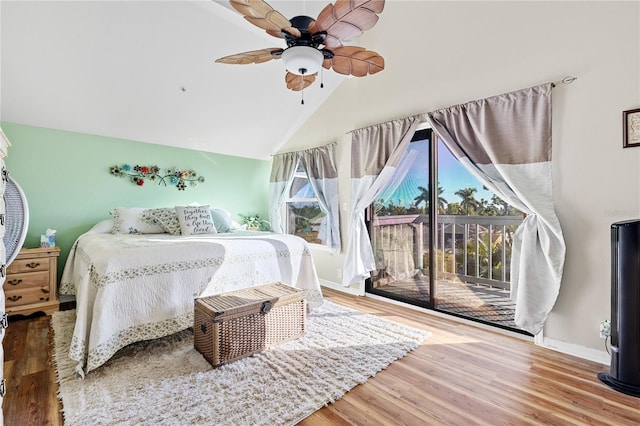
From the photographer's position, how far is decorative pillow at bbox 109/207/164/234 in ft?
11.1

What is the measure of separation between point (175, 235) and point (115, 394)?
1873mm

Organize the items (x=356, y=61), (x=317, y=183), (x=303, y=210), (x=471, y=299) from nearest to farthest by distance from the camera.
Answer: (x=356, y=61) → (x=471, y=299) → (x=317, y=183) → (x=303, y=210)

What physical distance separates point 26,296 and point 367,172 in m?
3.64

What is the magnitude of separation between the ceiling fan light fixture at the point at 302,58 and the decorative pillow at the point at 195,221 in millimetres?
2247

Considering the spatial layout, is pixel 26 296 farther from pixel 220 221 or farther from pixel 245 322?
pixel 245 322

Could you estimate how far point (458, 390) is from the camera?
1.79m

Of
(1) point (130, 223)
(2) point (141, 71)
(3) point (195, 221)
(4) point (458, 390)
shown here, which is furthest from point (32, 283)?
(4) point (458, 390)

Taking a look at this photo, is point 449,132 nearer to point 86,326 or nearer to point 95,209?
point 86,326

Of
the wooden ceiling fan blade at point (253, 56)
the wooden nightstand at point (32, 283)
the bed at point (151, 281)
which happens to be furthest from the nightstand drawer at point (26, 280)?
the wooden ceiling fan blade at point (253, 56)

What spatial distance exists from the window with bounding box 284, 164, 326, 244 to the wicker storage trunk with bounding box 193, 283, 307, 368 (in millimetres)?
2041

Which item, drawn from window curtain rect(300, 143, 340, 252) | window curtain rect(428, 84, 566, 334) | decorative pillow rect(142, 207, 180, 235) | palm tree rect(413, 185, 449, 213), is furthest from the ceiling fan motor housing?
decorative pillow rect(142, 207, 180, 235)

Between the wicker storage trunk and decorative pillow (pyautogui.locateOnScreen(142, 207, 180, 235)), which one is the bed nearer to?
the wicker storage trunk

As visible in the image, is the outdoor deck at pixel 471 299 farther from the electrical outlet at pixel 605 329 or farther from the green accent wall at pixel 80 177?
the green accent wall at pixel 80 177

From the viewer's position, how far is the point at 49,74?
2848mm
